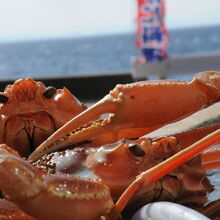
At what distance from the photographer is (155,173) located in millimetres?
1061

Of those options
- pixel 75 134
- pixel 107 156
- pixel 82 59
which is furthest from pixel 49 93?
pixel 82 59

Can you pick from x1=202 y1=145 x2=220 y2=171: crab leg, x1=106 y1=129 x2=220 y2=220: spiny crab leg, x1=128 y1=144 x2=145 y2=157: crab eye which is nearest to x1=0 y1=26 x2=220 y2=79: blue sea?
x1=202 y1=145 x2=220 y2=171: crab leg

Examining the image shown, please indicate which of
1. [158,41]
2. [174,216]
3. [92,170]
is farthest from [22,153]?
[158,41]

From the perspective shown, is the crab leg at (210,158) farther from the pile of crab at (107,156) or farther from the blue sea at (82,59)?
the blue sea at (82,59)

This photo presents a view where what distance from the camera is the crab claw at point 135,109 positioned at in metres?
1.31

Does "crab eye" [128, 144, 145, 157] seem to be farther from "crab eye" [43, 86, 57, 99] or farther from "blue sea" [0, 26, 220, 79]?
"blue sea" [0, 26, 220, 79]

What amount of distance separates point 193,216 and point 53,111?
2.58 ft

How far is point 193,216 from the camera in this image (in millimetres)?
900

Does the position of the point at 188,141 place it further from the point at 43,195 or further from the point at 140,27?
the point at 140,27

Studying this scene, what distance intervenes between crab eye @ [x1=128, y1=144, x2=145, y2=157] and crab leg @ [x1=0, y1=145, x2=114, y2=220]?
0.58 feet

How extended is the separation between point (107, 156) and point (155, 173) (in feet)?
0.61

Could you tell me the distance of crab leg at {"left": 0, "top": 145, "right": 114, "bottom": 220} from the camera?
0.93m

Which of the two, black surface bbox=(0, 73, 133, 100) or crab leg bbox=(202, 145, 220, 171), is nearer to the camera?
crab leg bbox=(202, 145, 220, 171)

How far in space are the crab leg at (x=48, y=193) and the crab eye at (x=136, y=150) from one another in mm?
177
